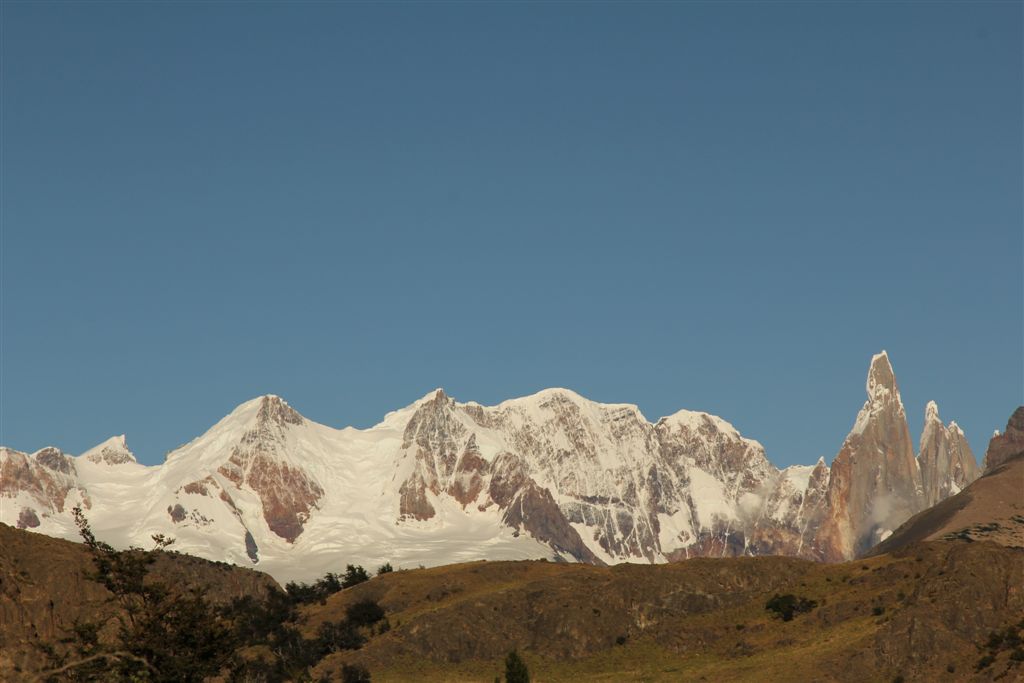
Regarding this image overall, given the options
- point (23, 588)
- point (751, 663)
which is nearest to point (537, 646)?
point (751, 663)

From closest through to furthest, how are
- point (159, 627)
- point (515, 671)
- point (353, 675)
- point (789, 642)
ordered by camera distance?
1. point (159, 627)
2. point (515, 671)
3. point (353, 675)
4. point (789, 642)

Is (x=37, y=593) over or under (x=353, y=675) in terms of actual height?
over

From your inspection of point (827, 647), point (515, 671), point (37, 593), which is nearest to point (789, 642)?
point (827, 647)

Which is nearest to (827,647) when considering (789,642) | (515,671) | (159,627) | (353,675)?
(789,642)

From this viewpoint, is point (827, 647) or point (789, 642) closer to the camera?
point (827, 647)

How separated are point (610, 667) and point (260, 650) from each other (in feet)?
142

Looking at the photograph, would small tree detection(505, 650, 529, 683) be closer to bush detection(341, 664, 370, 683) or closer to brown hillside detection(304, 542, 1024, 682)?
brown hillside detection(304, 542, 1024, 682)

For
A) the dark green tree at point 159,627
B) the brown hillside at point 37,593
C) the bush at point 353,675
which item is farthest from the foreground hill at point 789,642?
the dark green tree at point 159,627

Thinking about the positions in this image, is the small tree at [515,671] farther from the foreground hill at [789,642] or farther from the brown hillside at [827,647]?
the foreground hill at [789,642]

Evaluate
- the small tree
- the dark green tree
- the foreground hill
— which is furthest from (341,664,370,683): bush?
the dark green tree

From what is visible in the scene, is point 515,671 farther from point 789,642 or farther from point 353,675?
point 789,642

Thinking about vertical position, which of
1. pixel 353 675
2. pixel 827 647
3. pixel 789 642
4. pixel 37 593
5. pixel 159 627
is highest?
pixel 37 593

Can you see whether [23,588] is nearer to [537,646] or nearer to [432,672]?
[432,672]

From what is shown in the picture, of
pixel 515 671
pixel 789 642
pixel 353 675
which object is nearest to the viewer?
pixel 515 671
